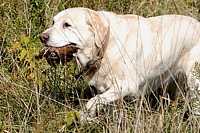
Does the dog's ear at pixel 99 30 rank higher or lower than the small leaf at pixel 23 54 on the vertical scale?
higher

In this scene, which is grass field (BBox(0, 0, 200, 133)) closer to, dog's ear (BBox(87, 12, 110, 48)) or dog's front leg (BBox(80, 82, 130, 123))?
dog's front leg (BBox(80, 82, 130, 123))

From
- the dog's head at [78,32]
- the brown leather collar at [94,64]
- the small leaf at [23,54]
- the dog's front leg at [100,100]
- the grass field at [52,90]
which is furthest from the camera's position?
the small leaf at [23,54]

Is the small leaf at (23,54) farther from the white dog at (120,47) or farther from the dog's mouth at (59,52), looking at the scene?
the white dog at (120,47)

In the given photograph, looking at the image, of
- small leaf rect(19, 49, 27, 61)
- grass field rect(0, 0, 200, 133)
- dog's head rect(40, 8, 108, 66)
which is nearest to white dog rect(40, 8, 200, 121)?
dog's head rect(40, 8, 108, 66)

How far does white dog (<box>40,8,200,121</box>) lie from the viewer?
5.21 meters

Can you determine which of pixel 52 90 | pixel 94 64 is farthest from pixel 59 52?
pixel 52 90

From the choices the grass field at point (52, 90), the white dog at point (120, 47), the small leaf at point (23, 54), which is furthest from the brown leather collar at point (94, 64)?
the small leaf at point (23, 54)

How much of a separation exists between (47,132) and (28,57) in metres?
1.07

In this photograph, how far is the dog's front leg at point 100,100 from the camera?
16.1 feet

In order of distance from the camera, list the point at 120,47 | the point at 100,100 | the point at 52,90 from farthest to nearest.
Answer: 1. the point at 52,90
2. the point at 120,47
3. the point at 100,100

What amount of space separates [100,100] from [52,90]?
0.59 meters

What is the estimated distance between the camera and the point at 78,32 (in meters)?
5.21

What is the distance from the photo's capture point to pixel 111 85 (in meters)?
5.36

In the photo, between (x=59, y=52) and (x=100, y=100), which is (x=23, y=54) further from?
(x=100, y=100)
